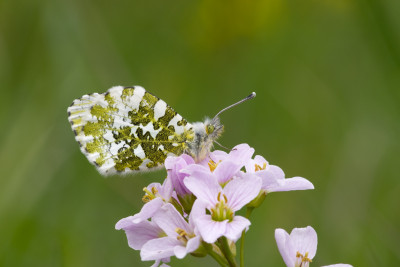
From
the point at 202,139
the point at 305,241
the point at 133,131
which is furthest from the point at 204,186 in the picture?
the point at 133,131

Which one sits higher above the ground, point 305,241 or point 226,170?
point 226,170

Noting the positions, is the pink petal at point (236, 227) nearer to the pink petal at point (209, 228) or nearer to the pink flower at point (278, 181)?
the pink petal at point (209, 228)

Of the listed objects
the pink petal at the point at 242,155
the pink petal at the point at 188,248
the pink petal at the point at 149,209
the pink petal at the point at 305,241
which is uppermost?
the pink petal at the point at 242,155

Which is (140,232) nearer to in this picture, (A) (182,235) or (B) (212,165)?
(A) (182,235)

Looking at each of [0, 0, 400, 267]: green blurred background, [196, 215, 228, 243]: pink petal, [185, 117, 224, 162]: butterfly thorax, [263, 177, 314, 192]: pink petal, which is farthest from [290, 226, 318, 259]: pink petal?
[0, 0, 400, 267]: green blurred background

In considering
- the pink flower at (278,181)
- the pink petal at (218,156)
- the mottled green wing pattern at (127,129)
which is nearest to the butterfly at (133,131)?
the mottled green wing pattern at (127,129)

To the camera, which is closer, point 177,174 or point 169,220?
point 169,220
